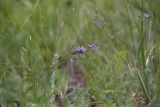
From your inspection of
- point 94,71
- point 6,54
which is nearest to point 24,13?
point 6,54

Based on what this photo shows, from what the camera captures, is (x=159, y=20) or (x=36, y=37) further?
(x=36, y=37)

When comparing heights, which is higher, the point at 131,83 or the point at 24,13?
the point at 24,13

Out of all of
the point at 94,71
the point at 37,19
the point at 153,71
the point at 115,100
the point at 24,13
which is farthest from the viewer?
the point at 24,13

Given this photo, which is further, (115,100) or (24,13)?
(24,13)

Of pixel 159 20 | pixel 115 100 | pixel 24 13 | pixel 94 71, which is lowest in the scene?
pixel 115 100

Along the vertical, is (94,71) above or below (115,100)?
above

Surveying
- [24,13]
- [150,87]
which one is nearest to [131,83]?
[150,87]

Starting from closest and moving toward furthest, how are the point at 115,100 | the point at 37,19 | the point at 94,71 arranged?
the point at 115,100 < the point at 94,71 < the point at 37,19

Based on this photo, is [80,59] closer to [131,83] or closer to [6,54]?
[131,83]

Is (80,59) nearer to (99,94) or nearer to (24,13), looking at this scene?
(99,94)
